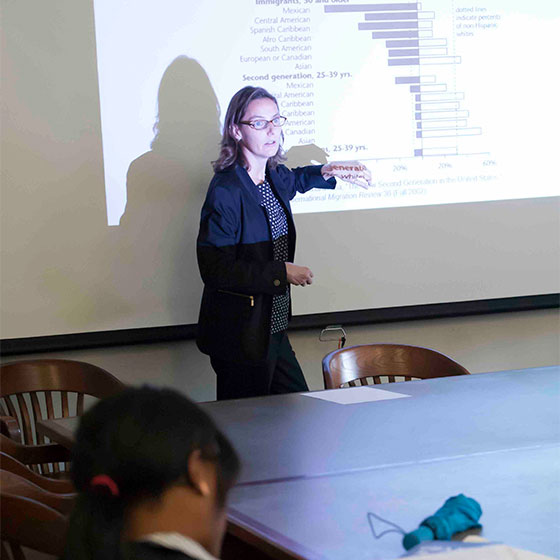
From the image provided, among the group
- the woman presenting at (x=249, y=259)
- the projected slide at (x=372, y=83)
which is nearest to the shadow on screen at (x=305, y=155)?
the projected slide at (x=372, y=83)

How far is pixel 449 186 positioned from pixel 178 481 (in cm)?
295

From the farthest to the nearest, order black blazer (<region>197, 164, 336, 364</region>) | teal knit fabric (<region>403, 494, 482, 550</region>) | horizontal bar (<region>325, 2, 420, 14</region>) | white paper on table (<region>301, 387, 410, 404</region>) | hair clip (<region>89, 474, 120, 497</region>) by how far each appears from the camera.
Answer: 1. horizontal bar (<region>325, 2, 420, 14</region>)
2. black blazer (<region>197, 164, 336, 364</region>)
3. white paper on table (<region>301, 387, 410, 404</region>)
4. teal knit fabric (<region>403, 494, 482, 550</region>)
5. hair clip (<region>89, 474, 120, 497</region>)

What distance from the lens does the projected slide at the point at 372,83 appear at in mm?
3357

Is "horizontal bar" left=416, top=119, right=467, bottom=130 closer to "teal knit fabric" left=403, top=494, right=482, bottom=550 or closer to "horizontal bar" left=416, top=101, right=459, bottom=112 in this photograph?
"horizontal bar" left=416, top=101, right=459, bottom=112

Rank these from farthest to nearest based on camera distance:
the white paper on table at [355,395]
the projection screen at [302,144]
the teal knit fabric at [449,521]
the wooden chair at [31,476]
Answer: the projection screen at [302,144]
the white paper on table at [355,395]
the wooden chair at [31,476]
the teal knit fabric at [449,521]

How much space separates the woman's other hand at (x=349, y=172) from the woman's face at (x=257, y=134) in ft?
1.02

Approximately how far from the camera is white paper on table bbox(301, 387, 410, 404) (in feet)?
7.88

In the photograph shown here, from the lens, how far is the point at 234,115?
3141 millimetres

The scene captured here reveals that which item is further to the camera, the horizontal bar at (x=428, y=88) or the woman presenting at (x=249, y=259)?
the horizontal bar at (x=428, y=88)

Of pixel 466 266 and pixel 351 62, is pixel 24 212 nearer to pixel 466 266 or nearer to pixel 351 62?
pixel 351 62

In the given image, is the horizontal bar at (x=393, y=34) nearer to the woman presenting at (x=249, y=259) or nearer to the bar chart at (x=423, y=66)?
the bar chart at (x=423, y=66)

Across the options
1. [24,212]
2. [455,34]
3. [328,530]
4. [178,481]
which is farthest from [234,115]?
[178,481]

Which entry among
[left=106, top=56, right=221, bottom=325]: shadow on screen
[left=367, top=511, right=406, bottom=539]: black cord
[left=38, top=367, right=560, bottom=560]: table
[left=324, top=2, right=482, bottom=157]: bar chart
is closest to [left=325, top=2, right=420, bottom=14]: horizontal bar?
[left=324, top=2, right=482, bottom=157]: bar chart

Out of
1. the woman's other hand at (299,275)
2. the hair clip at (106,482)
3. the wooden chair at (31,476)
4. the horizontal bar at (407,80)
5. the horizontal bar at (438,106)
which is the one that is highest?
the horizontal bar at (407,80)
